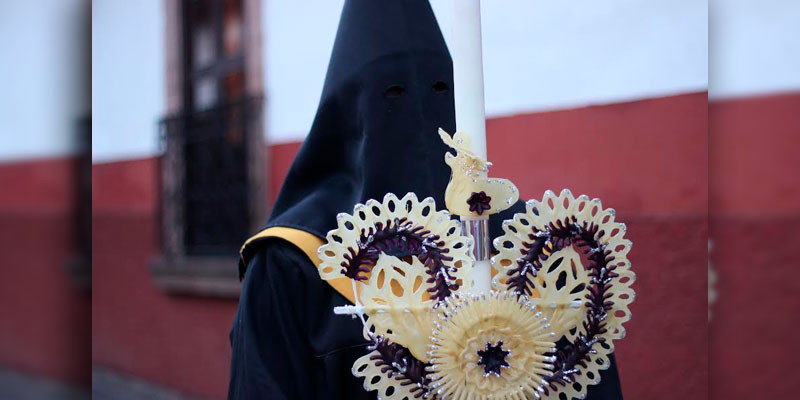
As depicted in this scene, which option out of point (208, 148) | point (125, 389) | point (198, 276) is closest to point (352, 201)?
point (198, 276)

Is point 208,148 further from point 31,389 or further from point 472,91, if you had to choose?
point 472,91

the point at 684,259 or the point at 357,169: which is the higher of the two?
the point at 357,169

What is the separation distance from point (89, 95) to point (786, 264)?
5.51ft

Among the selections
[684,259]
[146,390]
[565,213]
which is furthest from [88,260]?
[146,390]

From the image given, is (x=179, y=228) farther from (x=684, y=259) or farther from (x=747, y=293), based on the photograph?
(x=747, y=293)

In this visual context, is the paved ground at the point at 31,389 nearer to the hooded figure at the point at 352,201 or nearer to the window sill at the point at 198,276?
the hooded figure at the point at 352,201

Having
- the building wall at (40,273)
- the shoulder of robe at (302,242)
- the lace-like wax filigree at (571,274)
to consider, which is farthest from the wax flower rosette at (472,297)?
the building wall at (40,273)

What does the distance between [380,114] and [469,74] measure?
36 cm

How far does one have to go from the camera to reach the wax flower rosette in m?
0.95

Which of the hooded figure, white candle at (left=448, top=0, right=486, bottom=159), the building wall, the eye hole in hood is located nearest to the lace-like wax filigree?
white candle at (left=448, top=0, right=486, bottom=159)

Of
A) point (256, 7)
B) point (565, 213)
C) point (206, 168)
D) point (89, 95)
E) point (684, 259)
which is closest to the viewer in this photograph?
point (565, 213)

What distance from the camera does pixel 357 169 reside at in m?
1.38

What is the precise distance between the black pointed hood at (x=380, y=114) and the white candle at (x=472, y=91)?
329mm

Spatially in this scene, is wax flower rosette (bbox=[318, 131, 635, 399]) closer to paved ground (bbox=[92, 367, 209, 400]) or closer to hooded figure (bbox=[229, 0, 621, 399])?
hooded figure (bbox=[229, 0, 621, 399])
